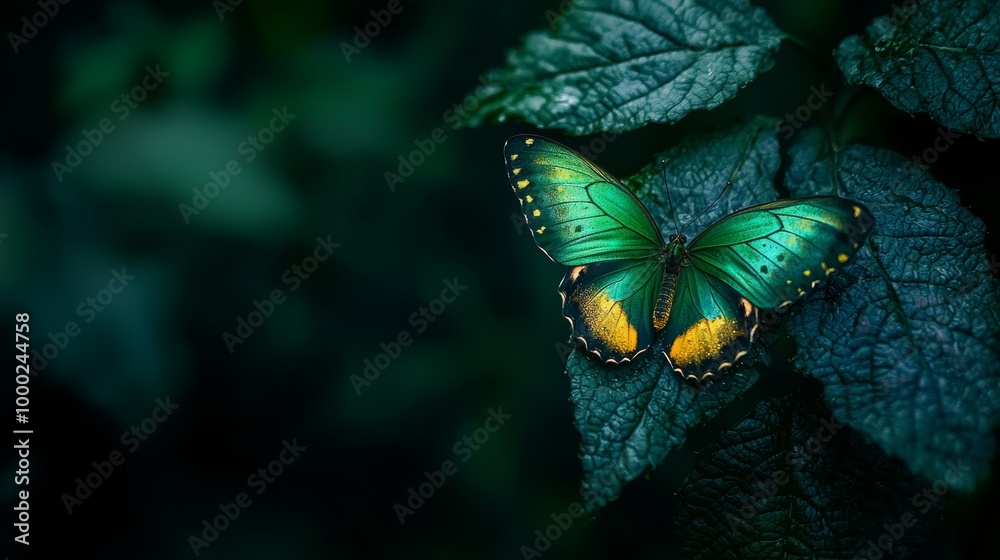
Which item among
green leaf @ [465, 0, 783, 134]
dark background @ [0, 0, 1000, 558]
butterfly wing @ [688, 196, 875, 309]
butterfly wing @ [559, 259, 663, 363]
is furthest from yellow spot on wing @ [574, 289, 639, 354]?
dark background @ [0, 0, 1000, 558]

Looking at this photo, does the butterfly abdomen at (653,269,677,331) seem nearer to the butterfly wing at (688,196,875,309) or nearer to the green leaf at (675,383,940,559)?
the butterfly wing at (688,196,875,309)

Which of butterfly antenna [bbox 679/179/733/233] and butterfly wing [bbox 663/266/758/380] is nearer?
butterfly wing [bbox 663/266/758/380]

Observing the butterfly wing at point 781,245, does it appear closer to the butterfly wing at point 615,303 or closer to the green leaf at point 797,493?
the butterfly wing at point 615,303

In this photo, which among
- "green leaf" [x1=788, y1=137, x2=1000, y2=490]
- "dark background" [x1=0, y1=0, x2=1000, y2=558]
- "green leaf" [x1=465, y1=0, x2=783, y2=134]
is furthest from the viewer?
"dark background" [x1=0, y1=0, x2=1000, y2=558]

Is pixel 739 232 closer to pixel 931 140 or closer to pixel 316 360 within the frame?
pixel 931 140

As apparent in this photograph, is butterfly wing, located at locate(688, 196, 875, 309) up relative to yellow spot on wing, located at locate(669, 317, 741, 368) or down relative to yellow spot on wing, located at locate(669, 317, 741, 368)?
up

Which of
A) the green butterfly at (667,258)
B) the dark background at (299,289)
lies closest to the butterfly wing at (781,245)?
the green butterfly at (667,258)

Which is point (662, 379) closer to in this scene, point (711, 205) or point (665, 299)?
point (665, 299)

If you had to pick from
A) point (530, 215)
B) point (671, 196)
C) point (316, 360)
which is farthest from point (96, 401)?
point (671, 196)
